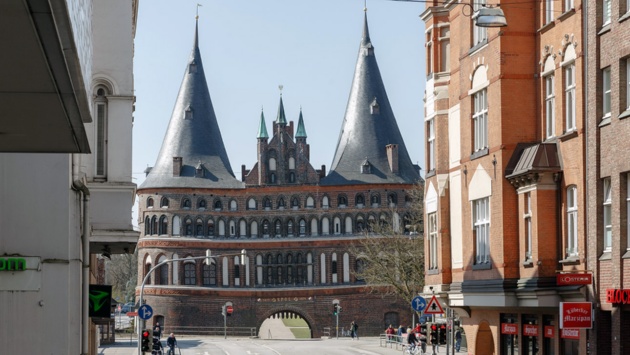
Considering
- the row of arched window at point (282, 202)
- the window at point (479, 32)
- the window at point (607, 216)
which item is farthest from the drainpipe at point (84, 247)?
the row of arched window at point (282, 202)

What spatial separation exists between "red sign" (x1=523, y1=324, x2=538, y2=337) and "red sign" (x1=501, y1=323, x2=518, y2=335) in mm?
443

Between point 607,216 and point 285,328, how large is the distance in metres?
103

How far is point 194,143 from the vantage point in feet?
360

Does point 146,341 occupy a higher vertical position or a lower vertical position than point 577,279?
lower

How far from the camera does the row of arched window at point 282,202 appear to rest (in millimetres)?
107438

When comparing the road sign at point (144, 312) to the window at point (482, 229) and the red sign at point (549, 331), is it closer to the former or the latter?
the window at point (482, 229)

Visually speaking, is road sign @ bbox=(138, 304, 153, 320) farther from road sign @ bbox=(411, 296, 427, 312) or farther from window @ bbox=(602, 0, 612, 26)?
window @ bbox=(602, 0, 612, 26)

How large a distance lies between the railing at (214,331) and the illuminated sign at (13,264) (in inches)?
3492

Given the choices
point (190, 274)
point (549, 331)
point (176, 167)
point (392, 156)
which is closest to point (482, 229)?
point (549, 331)

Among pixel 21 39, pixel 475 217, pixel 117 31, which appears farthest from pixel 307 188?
pixel 21 39

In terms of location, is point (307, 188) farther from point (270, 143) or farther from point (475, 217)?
point (475, 217)

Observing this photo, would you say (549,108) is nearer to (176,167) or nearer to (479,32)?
(479,32)

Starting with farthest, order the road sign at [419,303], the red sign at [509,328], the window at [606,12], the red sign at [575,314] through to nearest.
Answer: the road sign at [419,303], the red sign at [509,328], the window at [606,12], the red sign at [575,314]

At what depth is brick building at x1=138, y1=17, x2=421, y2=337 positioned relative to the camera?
349 ft
